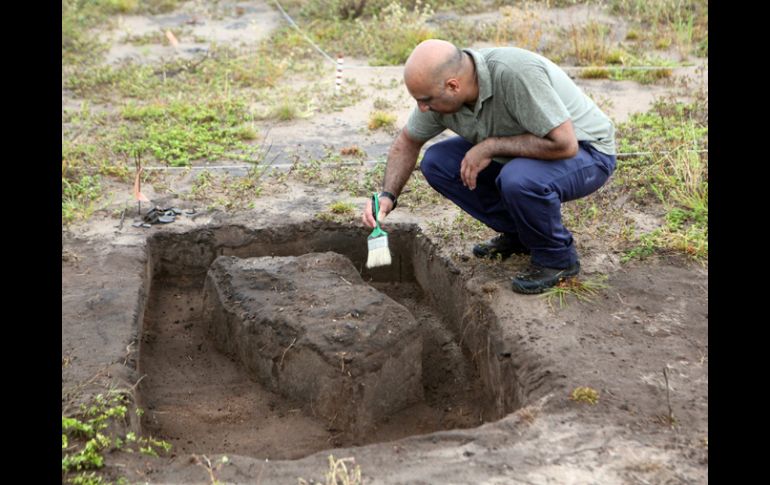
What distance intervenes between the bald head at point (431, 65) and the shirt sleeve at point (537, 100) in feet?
1.02

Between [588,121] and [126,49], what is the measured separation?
7301 mm

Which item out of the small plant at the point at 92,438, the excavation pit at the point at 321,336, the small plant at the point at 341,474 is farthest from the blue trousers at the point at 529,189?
the small plant at the point at 92,438

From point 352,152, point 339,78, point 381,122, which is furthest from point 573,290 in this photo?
point 339,78

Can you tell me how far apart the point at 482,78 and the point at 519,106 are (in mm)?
229

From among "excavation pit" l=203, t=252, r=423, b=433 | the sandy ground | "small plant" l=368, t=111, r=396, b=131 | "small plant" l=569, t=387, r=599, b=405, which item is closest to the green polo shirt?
the sandy ground

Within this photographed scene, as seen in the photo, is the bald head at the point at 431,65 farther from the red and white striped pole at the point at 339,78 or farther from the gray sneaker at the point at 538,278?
the red and white striped pole at the point at 339,78

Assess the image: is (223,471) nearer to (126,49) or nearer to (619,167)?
(619,167)

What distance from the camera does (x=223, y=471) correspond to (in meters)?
3.79

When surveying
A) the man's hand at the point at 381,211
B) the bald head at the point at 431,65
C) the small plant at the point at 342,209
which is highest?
the bald head at the point at 431,65

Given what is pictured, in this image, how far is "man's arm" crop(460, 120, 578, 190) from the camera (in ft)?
15.6

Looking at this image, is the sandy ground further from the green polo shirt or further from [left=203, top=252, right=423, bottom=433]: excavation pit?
the green polo shirt

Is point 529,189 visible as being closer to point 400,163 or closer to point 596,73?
point 400,163

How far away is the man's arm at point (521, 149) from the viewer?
4.75 m

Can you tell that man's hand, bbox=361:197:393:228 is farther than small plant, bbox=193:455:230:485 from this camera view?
Yes
